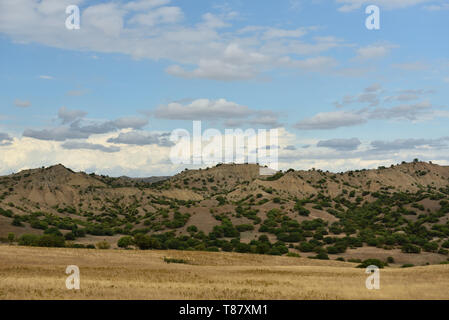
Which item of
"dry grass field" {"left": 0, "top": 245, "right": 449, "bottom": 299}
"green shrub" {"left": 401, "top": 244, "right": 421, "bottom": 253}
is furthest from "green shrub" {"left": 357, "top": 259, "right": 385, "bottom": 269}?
"green shrub" {"left": 401, "top": 244, "right": 421, "bottom": 253}

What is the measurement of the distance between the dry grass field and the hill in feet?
54.6

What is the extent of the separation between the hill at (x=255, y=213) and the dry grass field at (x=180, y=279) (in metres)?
16.7

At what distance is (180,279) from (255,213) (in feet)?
249

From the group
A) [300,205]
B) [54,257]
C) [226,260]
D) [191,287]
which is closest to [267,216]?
[300,205]

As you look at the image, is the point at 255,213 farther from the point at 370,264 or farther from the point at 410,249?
the point at 370,264

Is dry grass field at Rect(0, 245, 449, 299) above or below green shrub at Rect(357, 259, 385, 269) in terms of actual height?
above

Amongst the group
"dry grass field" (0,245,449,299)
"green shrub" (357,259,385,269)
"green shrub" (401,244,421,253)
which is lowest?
"green shrub" (401,244,421,253)

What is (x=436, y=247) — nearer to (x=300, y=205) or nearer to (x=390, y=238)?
(x=390, y=238)

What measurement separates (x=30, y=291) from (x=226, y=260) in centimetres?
2708

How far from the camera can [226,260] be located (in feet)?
159

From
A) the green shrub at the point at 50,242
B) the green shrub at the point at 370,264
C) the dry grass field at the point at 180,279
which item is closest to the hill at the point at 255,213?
the green shrub at the point at 50,242

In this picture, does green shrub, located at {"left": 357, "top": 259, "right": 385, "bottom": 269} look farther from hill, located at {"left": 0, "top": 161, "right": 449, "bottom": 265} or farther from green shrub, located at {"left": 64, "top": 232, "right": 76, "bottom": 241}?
green shrub, located at {"left": 64, "top": 232, "right": 76, "bottom": 241}

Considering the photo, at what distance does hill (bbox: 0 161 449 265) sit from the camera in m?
75.2

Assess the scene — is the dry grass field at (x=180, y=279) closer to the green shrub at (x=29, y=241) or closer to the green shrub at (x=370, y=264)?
the green shrub at (x=370, y=264)
